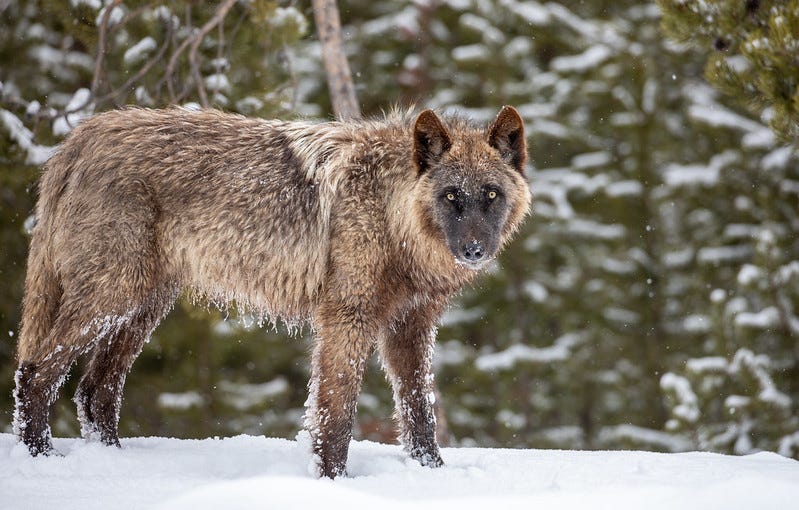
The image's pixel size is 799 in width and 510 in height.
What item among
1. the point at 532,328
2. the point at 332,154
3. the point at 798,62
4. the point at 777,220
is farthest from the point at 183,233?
the point at 532,328

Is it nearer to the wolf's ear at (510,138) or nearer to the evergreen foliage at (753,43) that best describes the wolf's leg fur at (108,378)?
the wolf's ear at (510,138)

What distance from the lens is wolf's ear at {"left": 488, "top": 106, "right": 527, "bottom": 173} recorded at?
5926 mm

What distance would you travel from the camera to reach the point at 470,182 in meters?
5.75

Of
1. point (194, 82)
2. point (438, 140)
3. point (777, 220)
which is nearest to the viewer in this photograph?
point (438, 140)

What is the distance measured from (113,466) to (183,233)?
5.18 ft

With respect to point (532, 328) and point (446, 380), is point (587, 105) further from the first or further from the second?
point (446, 380)

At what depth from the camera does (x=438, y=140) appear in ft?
19.2

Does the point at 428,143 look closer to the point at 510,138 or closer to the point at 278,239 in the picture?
the point at 510,138

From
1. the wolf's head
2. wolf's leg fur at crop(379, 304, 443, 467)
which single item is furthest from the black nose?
wolf's leg fur at crop(379, 304, 443, 467)

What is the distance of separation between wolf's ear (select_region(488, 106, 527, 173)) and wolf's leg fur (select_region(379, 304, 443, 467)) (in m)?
1.16

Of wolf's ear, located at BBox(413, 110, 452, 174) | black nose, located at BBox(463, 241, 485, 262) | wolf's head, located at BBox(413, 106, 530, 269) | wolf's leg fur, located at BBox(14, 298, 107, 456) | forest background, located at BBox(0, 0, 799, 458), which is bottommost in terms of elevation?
forest background, located at BBox(0, 0, 799, 458)

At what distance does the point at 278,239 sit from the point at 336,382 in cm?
111

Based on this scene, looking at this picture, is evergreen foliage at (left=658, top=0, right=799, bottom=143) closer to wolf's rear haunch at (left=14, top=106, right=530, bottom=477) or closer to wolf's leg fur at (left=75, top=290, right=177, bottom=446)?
wolf's rear haunch at (left=14, top=106, right=530, bottom=477)

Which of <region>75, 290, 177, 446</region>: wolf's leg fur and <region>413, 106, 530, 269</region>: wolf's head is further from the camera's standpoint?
<region>75, 290, 177, 446</region>: wolf's leg fur
